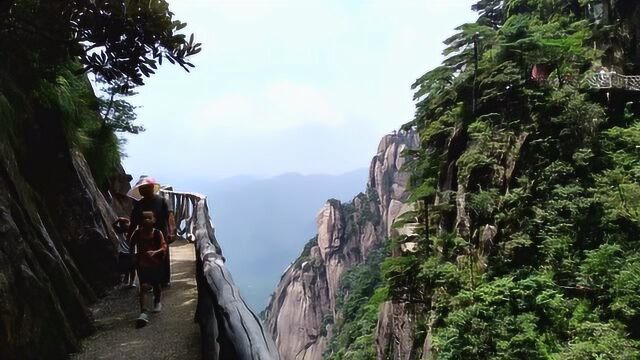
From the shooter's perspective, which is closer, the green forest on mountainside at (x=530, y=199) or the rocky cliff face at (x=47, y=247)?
the rocky cliff face at (x=47, y=247)

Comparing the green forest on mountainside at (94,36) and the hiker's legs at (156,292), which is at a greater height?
the green forest on mountainside at (94,36)

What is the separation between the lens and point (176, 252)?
322 inches

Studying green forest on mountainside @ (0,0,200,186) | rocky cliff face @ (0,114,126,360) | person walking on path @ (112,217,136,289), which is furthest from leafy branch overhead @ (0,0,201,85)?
person walking on path @ (112,217,136,289)

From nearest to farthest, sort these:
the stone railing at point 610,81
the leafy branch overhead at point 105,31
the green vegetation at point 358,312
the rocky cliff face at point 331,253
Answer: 1. the leafy branch overhead at point 105,31
2. the stone railing at point 610,81
3. the green vegetation at point 358,312
4. the rocky cliff face at point 331,253

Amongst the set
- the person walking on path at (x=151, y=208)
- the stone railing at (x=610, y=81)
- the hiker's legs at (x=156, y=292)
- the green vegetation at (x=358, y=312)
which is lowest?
the green vegetation at (x=358, y=312)

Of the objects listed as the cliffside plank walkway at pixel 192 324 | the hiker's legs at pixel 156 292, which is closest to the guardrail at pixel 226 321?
the cliffside plank walkway at pixel 192 324

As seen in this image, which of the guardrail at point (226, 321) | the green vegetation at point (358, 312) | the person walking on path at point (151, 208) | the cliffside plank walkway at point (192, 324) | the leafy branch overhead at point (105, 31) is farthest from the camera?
the green vegetation at point (358, 312)

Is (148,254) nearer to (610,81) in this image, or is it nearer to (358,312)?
(610,81)

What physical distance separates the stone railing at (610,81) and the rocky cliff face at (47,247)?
1605 cm

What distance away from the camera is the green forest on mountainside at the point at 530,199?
11414mm

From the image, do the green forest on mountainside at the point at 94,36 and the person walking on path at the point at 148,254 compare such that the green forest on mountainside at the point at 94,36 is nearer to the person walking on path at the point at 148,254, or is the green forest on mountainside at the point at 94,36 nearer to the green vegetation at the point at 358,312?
the person walking on path at the point at 148,254

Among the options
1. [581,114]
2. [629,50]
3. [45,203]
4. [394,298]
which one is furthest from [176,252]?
[629,50]

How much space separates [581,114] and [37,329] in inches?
618

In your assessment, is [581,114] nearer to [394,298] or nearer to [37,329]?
[394,298]
